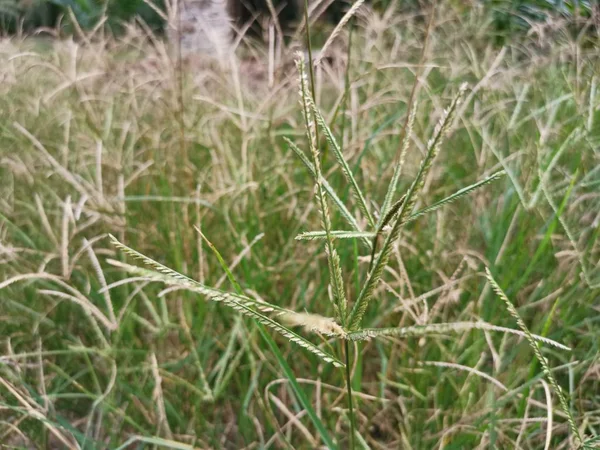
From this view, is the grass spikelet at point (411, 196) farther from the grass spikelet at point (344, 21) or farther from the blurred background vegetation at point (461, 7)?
the blurred background vegetation at point (461, 7)

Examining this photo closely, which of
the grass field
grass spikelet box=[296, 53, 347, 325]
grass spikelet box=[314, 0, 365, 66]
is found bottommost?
the grass field

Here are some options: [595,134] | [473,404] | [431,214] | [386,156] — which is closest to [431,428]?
[473,404]

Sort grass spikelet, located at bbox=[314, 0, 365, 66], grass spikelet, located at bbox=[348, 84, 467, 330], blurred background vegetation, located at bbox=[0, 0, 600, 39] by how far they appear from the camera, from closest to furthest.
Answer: grass spikelet, located at bbox=[348, 84, 467, 330] < grass spikelet, located at bbox=[314, 0, 365, 66] < blurred background vegetation, located at bbox=[0, 0, 600, 39]

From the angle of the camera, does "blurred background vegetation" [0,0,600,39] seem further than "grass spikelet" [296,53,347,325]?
Yes

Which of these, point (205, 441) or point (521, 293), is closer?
point (205, 441)

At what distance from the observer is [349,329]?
0.25 metres

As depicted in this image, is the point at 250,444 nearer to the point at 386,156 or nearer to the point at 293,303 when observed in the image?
the point at 293,303

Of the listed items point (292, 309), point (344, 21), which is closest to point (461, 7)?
point (292, 309)

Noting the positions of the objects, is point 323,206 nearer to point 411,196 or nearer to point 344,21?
point 411,196

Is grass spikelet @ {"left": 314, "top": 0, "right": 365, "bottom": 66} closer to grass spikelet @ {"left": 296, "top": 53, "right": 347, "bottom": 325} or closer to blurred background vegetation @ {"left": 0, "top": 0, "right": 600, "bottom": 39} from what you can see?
grass spikelet @ {"left": 296, "top": 53, "right": 347, "bottom": 325}

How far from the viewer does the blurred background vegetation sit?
1.26m

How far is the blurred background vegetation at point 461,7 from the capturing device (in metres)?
1.26

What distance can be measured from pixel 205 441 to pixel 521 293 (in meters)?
0.42

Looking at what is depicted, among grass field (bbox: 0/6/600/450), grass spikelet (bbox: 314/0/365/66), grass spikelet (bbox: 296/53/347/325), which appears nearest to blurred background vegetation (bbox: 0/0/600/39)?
grass field (bbox: 0/6/600/450)
